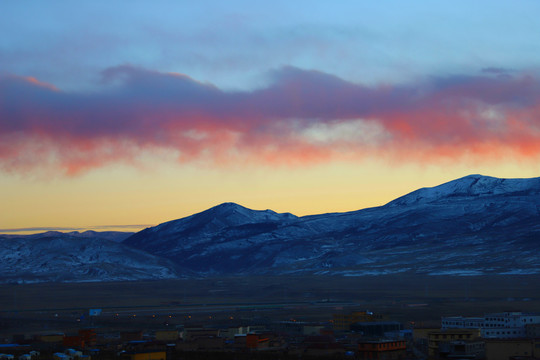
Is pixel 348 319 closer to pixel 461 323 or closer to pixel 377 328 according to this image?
pixel 377 328

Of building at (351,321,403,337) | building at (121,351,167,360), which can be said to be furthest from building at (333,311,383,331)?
building at (121,351,167,360)

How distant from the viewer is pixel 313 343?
117 metres

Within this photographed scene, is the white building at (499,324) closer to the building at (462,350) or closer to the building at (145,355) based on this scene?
the building at (462,350)

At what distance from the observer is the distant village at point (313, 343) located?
109625 mm

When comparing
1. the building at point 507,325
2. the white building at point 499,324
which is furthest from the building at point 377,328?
the building at point 507,325

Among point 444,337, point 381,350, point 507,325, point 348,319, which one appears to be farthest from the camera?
point 348,319

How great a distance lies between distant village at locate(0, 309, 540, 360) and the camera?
4316 inches

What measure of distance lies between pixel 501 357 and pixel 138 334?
178ft

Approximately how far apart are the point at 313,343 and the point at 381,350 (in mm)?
10899

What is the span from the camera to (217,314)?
19525cm

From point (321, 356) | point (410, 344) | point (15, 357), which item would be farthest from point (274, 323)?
point (15, 357)

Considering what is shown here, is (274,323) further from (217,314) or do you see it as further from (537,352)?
(537,352)

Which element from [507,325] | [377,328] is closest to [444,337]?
[377,328]

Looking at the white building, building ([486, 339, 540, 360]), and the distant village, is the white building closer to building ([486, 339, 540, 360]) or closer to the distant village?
the distant village
